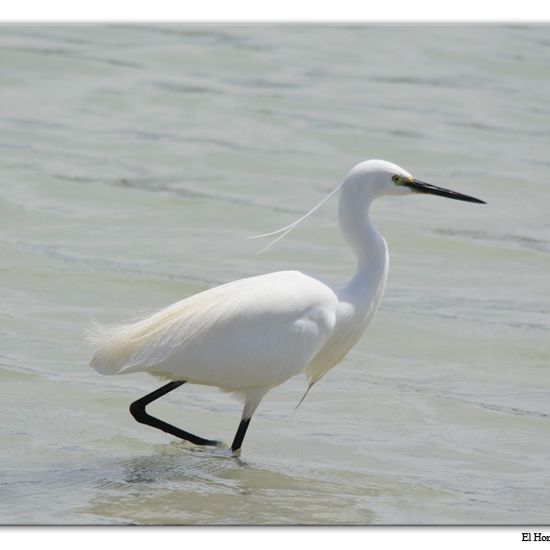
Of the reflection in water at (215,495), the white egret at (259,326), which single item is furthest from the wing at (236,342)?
the reflection in water at (215,495)

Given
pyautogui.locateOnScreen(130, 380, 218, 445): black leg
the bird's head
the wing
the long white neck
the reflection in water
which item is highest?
the bird's head

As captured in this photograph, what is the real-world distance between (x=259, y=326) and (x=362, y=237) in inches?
25.6

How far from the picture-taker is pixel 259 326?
5.65 meters

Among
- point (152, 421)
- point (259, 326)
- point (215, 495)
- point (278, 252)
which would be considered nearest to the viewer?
point (215, 495)

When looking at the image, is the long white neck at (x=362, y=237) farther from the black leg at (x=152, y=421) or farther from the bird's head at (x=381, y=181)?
the black leg at (x=152, y=421)

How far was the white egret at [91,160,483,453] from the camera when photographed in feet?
18.5

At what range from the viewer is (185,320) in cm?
572

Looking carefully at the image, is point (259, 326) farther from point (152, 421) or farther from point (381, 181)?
point (381, 181)

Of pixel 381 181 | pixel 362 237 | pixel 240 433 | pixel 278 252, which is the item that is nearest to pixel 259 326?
pixel 240 433

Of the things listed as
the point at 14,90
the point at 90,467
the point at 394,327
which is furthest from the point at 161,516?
the point at 14,90

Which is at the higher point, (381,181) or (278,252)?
(381,181)

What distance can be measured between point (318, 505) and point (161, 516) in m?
0.68

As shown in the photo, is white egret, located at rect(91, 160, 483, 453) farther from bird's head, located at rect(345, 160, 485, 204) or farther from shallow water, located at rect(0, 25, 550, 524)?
shallow water, located at rect(0, 25, 550, 524)

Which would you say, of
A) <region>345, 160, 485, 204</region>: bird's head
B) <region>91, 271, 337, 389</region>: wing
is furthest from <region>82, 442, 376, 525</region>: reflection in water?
<region>345, 160, 485, 204</region>: bird's head
